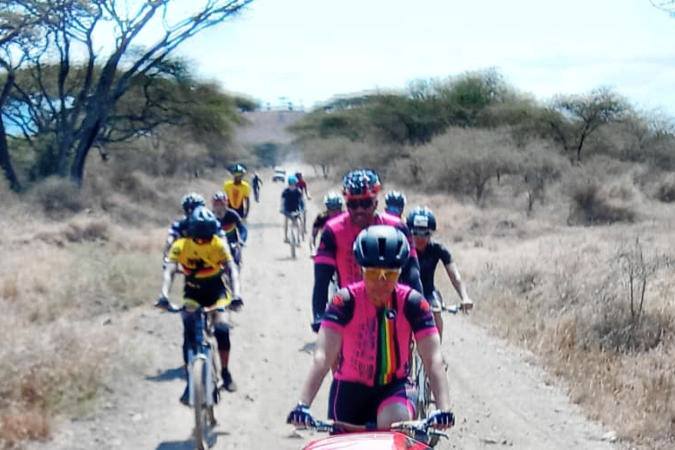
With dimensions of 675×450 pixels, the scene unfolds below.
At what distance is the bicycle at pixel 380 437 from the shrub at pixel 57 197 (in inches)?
985

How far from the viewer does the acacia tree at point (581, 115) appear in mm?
44219

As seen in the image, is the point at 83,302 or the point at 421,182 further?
the point at 421,182

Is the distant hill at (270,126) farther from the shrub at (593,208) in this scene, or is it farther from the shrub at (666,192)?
the shrub at (593,208)

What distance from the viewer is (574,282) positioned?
46.6 ft

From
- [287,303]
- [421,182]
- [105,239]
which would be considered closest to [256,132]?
[421,182]

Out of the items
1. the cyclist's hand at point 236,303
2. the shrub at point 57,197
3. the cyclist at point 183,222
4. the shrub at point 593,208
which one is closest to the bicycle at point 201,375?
the cyclist's hand at point 236,303

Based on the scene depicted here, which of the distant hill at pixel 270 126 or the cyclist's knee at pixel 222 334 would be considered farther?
the distant hill at pixel 270 126

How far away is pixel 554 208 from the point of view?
34.7m

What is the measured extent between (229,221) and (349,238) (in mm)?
6047

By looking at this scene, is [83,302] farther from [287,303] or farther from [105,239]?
[105,239]

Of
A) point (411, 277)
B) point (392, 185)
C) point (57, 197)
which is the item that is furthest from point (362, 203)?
point (392, 185)

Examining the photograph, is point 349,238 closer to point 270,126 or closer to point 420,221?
point 420,221

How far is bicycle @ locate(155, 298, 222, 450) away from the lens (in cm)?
767

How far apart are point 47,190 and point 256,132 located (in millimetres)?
93414
